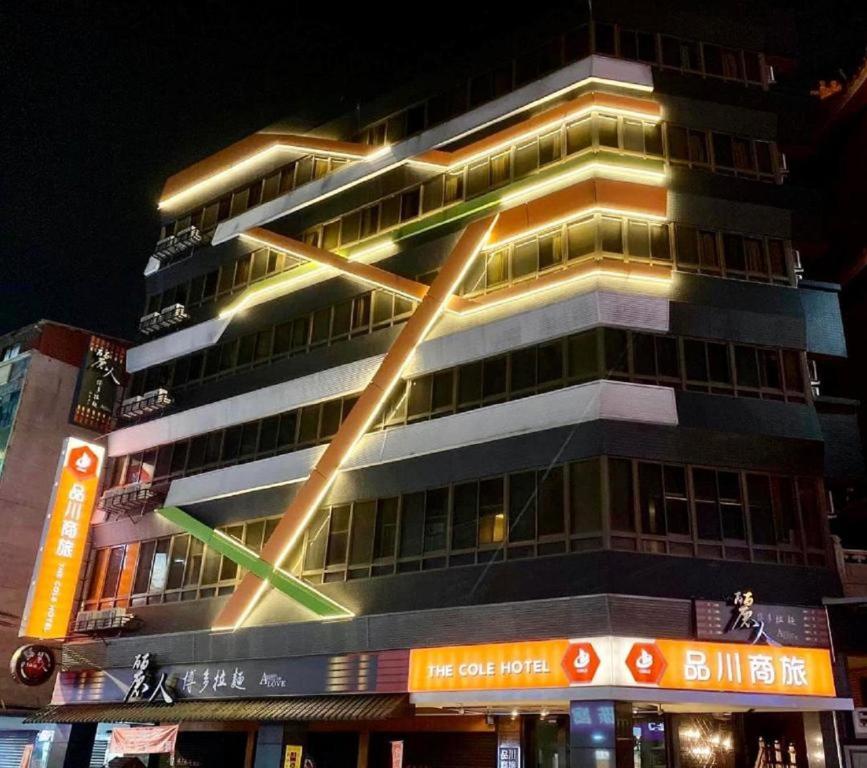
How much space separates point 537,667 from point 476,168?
15.9 meters

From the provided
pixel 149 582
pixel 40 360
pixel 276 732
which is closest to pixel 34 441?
pixel 40 360

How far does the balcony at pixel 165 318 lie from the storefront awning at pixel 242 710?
14014mm

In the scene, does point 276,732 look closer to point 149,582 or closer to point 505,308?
point 149,582

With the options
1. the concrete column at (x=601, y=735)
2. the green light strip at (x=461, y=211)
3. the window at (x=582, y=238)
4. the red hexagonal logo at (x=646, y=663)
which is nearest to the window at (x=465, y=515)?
the red hexagonal logo at (x=646, y=663)

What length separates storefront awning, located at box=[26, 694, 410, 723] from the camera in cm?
2048

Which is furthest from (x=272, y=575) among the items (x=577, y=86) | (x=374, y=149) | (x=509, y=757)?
(x=577, y=86)

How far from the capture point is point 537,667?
18.5 meters

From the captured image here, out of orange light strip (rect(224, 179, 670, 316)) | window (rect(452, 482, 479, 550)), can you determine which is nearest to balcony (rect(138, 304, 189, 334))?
orange light strip (rect(224, 179, 670, 316))

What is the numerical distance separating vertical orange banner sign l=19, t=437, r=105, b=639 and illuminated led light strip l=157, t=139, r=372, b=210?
1171 centimetres

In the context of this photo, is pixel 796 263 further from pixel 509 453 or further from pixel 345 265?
pixel 345 265

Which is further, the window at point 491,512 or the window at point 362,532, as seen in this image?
the window at point 362,532

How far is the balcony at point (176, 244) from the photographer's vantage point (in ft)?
109

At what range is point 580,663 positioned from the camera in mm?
17938

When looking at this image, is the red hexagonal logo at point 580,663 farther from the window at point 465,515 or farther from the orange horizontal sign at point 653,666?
the window at point 465,515
